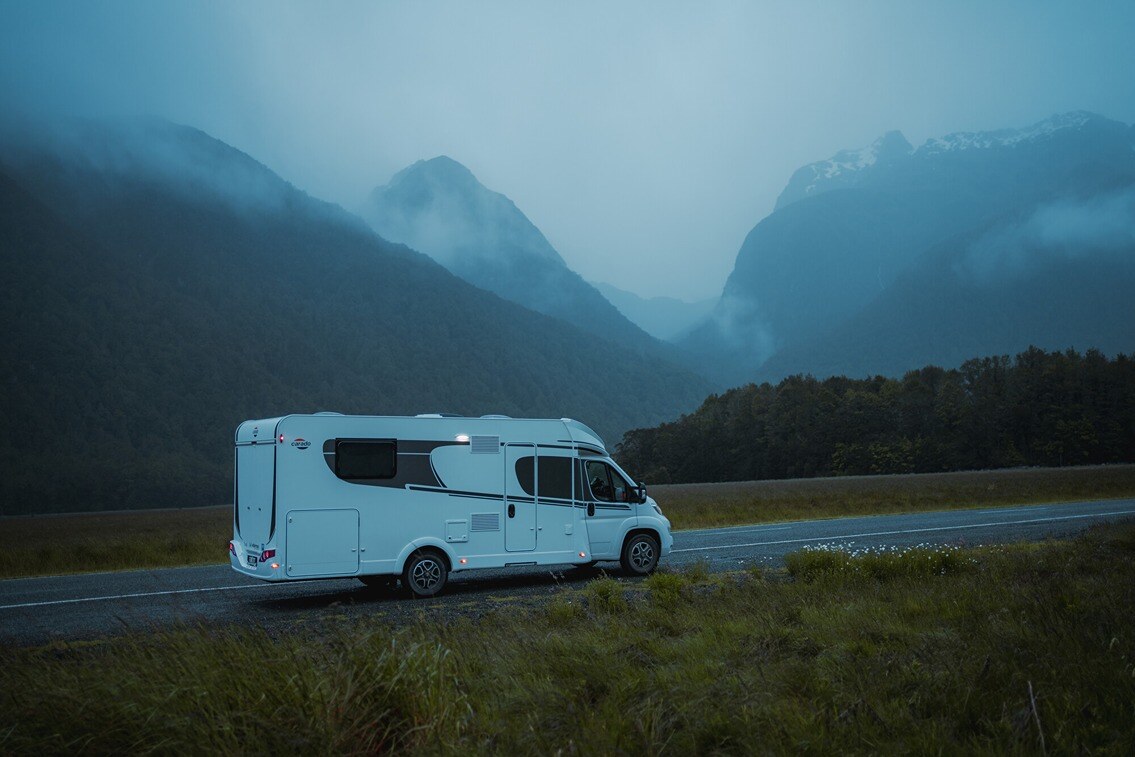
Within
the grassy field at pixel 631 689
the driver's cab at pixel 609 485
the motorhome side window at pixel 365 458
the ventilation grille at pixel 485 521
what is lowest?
the grassy field at pixel 631 689

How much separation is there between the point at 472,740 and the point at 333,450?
764 centimetres

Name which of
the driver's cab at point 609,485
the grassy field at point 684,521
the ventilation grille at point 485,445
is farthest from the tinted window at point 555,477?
the grassy field at point 684,521

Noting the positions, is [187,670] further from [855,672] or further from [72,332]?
[72,332]

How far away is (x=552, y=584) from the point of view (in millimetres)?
12617

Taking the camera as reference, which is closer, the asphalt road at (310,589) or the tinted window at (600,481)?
the asphalt road at (310,589)

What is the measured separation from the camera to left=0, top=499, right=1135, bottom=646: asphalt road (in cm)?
968

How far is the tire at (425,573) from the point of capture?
37.5 ft

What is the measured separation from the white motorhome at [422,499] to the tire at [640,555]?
19mm

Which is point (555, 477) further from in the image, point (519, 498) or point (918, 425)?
point (918, 425)

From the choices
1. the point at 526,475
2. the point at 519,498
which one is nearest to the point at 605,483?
the point at 526,475

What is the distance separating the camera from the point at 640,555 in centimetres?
1337

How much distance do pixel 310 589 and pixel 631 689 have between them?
9.70 metres

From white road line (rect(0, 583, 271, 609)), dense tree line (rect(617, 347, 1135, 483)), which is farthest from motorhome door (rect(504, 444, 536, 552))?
dense tree line (rect(617, 347, 1135, 483))

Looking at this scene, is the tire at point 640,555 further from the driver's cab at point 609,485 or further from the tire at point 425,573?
the tire at point 425,573
